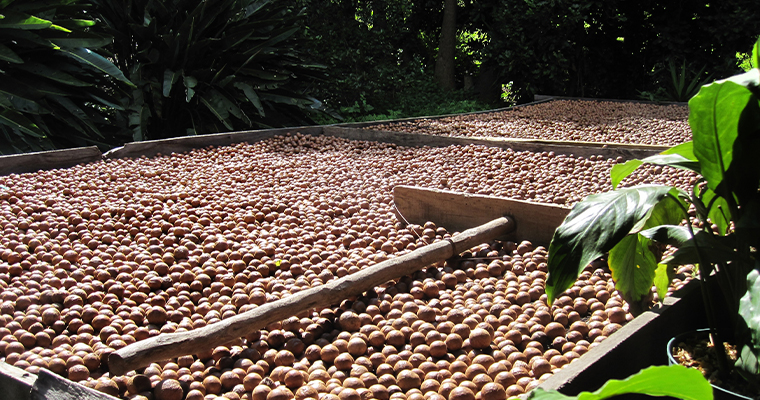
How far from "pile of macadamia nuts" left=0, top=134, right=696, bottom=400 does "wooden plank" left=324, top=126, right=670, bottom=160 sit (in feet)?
0.35

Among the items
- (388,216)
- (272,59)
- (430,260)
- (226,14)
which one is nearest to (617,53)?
(272,59)

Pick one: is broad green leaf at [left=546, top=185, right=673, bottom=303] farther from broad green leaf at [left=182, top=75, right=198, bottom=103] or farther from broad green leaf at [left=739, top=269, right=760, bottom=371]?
broad green leaf at [left=182, top=75, right=198, bottom=103]

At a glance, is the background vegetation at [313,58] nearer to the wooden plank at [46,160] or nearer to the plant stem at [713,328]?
the wooden plank at [46,160]

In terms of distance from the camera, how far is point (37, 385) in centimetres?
106

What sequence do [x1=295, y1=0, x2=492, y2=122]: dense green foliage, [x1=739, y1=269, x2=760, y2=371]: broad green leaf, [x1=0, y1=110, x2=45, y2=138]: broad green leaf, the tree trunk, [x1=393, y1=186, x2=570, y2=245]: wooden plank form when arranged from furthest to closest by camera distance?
1. the tree trunk
2. [x1=295, y1=0, x2=492, y2=122]: dense green foliage
3. [x1=0, y1=110, x2=45, y2=138]: broad green leaf
4. [x1=393, y1=186, x2=570, y2=245]: wooden plank
5. [x1=739, y1=269, x2=760, y2=371]: broad green leaf

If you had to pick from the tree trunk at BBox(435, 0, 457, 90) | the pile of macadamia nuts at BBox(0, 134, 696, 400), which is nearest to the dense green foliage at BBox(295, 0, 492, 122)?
the tree trunk at BBox(435, 0, 457, 90)

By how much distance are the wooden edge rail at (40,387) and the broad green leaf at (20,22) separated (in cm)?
338

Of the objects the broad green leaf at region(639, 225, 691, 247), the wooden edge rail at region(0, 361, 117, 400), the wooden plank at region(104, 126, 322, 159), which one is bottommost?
the wooden edge rail at region(0, 361, 117, 400)

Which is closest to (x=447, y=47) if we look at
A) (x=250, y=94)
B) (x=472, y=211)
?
(x=250, y=94)

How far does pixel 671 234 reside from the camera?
47.3 inches

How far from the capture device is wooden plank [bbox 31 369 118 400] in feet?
3.32

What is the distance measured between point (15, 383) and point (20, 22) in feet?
11.7

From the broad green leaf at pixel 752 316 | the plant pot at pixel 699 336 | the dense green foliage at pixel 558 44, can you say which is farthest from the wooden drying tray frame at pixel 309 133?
the dense green foliage at pixel 558 44

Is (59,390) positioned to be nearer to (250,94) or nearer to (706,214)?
(706,214)
